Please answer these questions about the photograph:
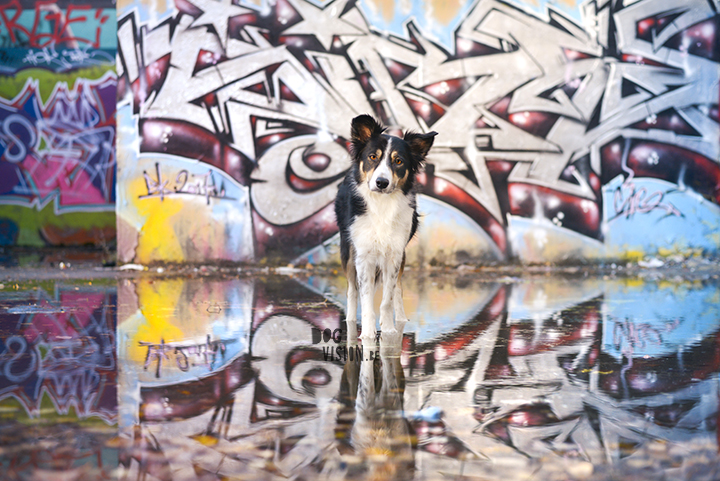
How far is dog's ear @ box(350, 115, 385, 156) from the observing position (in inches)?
203

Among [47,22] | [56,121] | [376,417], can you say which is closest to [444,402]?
[376,417]

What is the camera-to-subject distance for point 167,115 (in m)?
11.3

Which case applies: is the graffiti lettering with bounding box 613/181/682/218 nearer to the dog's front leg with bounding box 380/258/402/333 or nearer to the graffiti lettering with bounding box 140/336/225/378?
the dog's front leg with bounding box 380/258/402/333

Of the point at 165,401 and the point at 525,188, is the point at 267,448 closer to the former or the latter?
the point at 165,401

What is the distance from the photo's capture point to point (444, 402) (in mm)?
3514

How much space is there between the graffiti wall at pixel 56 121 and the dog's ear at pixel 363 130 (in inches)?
483

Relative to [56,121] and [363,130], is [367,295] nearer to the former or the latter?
[363,130]

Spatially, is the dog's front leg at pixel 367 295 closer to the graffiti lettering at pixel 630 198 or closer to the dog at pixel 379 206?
the dog at pixel 379 206

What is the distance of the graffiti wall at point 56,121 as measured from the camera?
632 inches

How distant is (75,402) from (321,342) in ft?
6.62

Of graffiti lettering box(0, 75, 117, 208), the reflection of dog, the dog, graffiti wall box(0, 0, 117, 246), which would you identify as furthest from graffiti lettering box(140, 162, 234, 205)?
the reflection of dog

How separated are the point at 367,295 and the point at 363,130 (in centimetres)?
128

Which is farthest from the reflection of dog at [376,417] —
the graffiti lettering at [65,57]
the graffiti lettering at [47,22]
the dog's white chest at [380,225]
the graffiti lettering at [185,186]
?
the graffiti lettering at [47,22]

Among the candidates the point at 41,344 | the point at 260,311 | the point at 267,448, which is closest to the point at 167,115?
the point at 260,311
